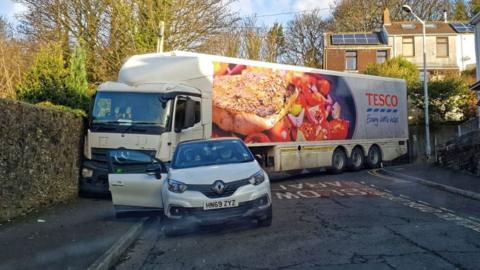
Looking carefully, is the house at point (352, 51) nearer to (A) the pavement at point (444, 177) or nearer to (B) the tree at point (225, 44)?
(B) the tree at point (225, 44)

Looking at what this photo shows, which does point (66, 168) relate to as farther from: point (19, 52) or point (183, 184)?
point (19, 52)

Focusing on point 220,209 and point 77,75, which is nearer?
point 220,209

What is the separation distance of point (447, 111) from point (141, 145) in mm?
27427

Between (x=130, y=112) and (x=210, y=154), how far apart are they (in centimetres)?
419

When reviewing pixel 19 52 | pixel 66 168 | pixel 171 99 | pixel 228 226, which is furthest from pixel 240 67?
pixel 19 52

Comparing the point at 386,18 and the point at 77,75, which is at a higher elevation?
the point at 386,18

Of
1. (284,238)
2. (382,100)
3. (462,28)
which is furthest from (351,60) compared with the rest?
(284,238)

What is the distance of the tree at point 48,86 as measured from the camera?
19.3 meters

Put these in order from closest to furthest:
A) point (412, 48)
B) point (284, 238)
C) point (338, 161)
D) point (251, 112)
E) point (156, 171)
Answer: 1. point (284, 238)
2. point (156, 171)
3. point (251, 112)
4. point (338, 161)
5. point (412, 48)

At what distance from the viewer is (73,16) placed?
1051 inches

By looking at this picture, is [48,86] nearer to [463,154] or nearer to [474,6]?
[463,154]

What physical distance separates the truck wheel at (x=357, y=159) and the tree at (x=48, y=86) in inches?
403

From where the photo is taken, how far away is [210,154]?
10.2 m

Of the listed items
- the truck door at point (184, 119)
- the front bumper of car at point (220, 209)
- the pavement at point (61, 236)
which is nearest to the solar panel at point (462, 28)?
the truck door at point (184, 119)
